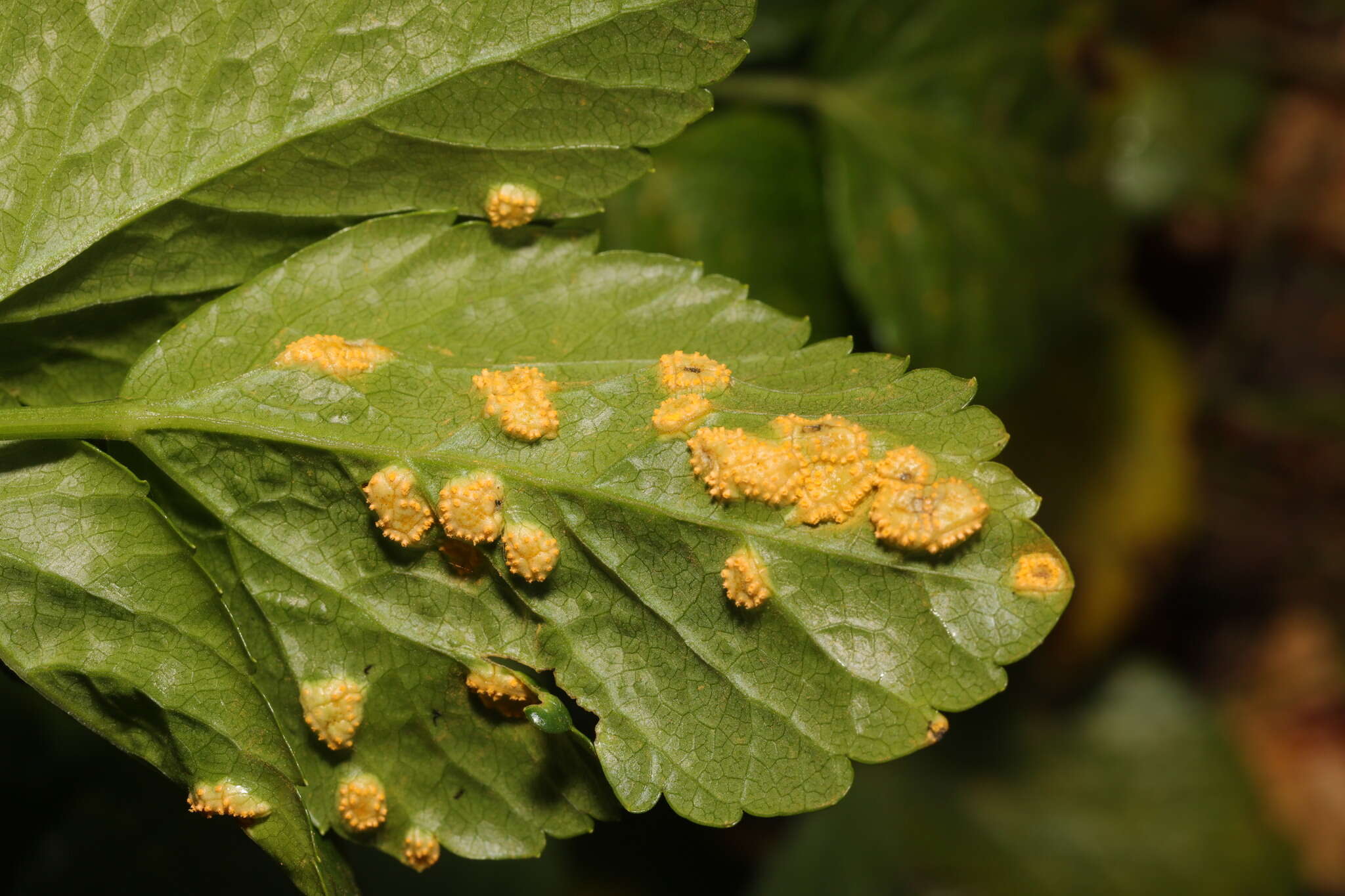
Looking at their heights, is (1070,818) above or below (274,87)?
below

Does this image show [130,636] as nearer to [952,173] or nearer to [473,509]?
[473,509]

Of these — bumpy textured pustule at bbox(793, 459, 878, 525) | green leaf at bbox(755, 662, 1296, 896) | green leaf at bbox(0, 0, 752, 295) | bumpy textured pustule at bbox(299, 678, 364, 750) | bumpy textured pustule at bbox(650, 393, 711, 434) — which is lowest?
green leaf at bbox(755, 662, 1296, 896)

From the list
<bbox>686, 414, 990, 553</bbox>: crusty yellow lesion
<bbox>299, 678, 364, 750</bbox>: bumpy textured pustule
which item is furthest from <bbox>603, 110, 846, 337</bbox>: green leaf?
<bbox>299, 678, 364, 750</bbox>: bumpy textured pustule

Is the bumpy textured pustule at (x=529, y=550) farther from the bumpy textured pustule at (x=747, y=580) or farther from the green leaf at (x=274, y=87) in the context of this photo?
the green leaf at (x=274, y=87)

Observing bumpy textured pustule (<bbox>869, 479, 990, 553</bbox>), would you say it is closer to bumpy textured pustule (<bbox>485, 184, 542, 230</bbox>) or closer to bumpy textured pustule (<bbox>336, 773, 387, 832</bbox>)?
bumpy textured pustule (<bbox>485, 184, 542, 230</bbox>)

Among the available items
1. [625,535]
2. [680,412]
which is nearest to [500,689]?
[625,535]

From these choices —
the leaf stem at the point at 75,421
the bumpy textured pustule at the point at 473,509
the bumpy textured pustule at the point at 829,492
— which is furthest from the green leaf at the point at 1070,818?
the leaf stem at the point at 75,421
